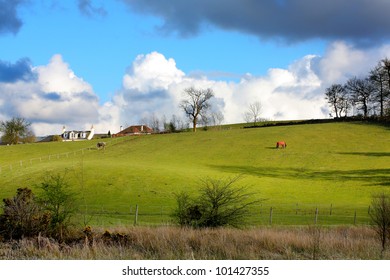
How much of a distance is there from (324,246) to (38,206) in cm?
977

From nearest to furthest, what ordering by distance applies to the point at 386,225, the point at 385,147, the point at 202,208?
the point at 386,225 < the point at 202,208 < the point at 385,147

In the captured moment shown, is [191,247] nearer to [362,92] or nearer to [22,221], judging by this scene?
[22,221]

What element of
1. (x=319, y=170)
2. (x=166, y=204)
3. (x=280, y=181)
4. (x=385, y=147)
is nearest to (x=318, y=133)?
(x=385, y=147)

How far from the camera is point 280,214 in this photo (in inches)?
1516

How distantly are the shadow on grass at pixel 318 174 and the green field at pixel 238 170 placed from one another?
0.12 m

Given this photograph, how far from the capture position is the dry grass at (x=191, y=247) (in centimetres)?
1222

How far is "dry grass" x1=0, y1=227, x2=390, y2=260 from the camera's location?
12.2 meters

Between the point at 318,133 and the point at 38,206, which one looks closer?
the point at 38,206

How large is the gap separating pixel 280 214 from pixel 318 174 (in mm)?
25176

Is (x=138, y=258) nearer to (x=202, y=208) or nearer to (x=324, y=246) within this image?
(x=324, y=246)

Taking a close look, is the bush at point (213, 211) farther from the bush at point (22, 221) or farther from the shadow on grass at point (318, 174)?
the shadow on grass at point (318, 174)

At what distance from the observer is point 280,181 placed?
189 feet

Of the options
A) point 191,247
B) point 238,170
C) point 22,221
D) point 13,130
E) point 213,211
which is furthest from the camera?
point 13,130

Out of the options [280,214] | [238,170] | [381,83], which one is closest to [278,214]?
[280,214]
